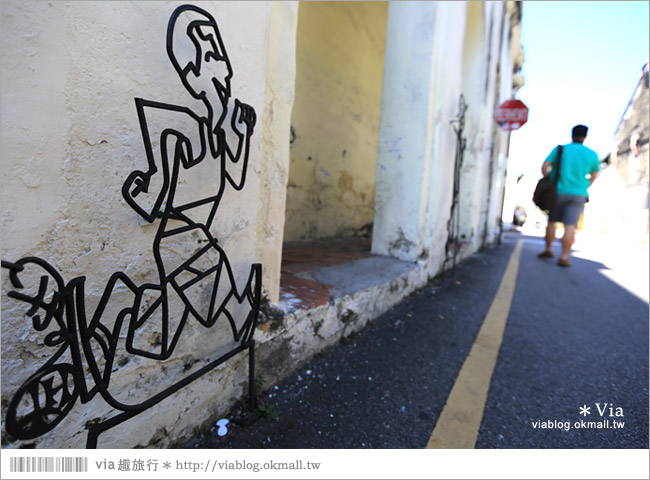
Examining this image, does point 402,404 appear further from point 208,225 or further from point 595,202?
point 595,202

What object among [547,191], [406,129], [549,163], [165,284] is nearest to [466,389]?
[165,284]

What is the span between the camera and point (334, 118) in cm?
501

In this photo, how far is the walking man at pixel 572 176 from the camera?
480cm

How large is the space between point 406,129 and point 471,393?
2509mm

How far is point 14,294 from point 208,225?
61 cm

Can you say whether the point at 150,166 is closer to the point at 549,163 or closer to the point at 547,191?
the point at 547,191

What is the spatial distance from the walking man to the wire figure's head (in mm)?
5135

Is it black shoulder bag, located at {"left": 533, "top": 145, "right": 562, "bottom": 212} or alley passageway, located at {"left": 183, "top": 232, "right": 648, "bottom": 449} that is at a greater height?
black shoulder bag, located at {"left": 533, "top": 145, "right": 562, "bottom": 212}

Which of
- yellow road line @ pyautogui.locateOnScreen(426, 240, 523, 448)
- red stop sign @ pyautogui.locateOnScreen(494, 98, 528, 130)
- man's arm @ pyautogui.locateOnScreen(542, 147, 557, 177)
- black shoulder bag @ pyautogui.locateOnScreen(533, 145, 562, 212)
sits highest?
red stop sign @ pyautogui.locateOnScreen(494, 98, 528, 130)

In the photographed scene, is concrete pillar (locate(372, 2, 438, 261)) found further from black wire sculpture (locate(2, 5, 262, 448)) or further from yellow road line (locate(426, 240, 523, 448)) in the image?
black wire sculpture (locate(2, 5, 262, 448))

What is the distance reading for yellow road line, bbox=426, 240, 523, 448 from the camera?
1477mm

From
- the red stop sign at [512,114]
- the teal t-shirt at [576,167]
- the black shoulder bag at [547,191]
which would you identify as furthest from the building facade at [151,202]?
the red stop sign at [512,114]

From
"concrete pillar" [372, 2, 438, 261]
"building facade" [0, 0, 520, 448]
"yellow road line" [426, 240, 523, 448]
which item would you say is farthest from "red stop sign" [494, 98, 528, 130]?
"building facade" [0, 0, 520, 448]

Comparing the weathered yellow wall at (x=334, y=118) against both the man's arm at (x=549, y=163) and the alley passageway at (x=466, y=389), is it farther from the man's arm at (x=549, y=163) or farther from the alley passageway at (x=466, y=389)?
the man's arm at (x=549, y=163)
